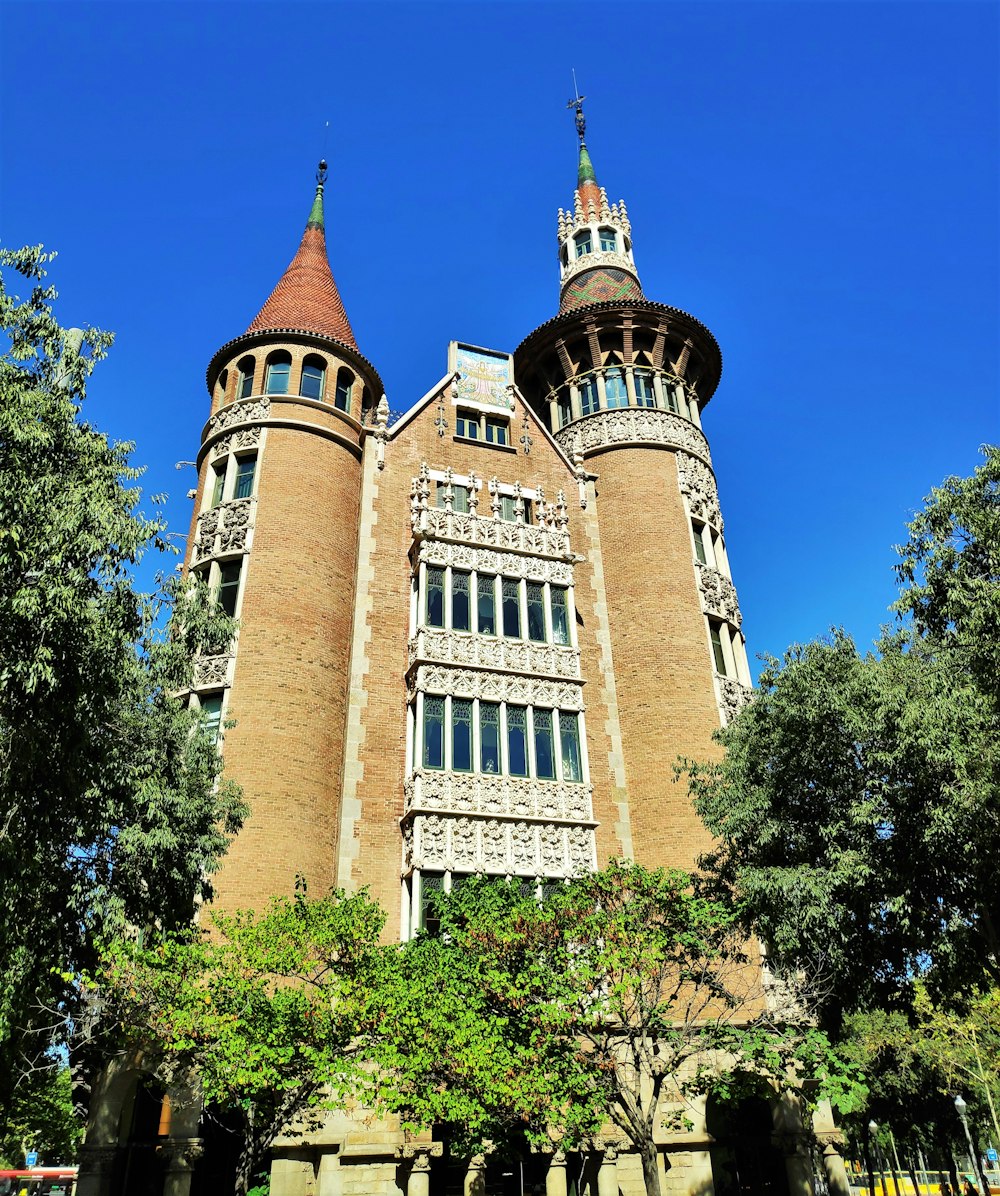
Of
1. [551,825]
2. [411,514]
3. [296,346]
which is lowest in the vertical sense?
[551,825]

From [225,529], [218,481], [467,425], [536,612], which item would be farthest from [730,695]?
[218,481]

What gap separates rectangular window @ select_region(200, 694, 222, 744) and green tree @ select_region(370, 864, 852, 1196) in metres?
7.56

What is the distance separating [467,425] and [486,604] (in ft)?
24.7

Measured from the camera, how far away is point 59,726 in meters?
12.6

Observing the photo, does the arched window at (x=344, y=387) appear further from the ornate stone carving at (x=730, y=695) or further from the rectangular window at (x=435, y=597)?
the ornate stone carving at (x=730, y=695)

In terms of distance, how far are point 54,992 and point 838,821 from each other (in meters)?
14.2

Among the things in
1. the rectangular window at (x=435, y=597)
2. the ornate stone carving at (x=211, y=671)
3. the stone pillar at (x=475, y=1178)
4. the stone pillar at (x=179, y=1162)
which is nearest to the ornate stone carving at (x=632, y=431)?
the rectangular window at (x=435, y=597)

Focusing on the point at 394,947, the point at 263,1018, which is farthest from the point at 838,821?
the point at 263,1018

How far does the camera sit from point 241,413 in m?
25.8

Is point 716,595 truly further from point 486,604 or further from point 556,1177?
point 556,1177

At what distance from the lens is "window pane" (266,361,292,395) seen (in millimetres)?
26172

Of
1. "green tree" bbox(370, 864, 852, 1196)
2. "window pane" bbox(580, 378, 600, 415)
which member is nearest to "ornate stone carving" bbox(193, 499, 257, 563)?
"green tree" bbox(370, 864, 852, 1196)

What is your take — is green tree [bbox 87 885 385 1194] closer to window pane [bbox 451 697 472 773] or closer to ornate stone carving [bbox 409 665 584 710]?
window pane [bbox 451 697 472 773]

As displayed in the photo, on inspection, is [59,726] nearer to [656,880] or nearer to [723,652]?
[656,880]
